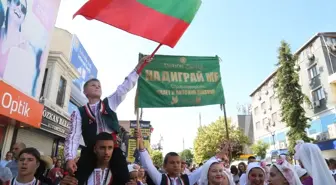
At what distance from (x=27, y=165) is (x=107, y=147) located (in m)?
1.32

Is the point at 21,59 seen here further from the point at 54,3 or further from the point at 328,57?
the point at 328,57

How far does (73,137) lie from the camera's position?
287cm

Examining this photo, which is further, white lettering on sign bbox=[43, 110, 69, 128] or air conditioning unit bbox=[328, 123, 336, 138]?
air conditioning unit bbox=[328, 123, 336, 138]

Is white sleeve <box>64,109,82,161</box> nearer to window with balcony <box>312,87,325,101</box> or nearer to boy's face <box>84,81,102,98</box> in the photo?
boy's face <box>84,81,102,98</box>

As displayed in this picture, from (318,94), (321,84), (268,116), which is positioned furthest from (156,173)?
(268,116)

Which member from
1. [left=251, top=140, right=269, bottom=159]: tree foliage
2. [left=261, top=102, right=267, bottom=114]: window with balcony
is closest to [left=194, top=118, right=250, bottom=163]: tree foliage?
[left=251, top=140, right=269, bottom=159]: tree foliage

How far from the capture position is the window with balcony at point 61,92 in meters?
16.0

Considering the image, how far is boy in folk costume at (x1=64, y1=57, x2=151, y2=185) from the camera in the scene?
258 cm

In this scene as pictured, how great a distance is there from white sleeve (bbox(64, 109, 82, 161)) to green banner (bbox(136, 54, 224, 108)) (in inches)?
119

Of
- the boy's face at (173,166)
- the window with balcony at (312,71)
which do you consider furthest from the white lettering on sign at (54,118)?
the window with balcony at (312,71)

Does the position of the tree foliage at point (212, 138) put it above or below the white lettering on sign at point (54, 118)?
above

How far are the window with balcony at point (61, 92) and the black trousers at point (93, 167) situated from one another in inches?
567

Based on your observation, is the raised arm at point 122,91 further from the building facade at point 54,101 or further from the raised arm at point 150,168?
the building facade at point 54,101

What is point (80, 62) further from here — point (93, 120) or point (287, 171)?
point (287, 171)
